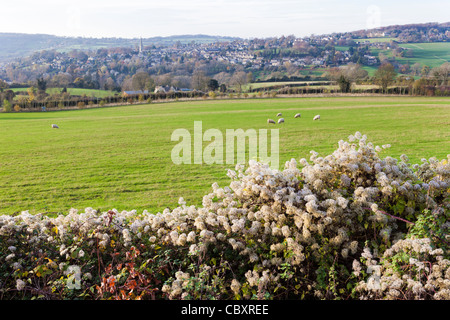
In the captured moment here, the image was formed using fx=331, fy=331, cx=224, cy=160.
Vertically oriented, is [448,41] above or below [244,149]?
above

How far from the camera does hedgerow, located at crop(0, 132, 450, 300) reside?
378 cm

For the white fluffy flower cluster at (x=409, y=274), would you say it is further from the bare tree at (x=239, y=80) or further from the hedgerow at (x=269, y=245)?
the bare tree at (x=239, y=80)

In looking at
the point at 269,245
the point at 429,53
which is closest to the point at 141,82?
the point at 269,245

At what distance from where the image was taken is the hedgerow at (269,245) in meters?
3.78

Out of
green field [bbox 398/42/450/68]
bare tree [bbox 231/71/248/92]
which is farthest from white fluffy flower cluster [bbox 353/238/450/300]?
green field [bbox 398/42/450/68]

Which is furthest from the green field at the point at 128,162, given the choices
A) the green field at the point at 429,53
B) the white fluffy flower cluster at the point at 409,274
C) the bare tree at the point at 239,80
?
the green field at the point at 429,53

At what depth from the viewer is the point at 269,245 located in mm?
4570

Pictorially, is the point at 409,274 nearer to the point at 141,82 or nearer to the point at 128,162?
the point at 128,162

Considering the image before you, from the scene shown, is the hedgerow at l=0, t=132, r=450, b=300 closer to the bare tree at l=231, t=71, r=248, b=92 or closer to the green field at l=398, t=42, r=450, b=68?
the bare tree at l=231, t=71, r=248, b=92
